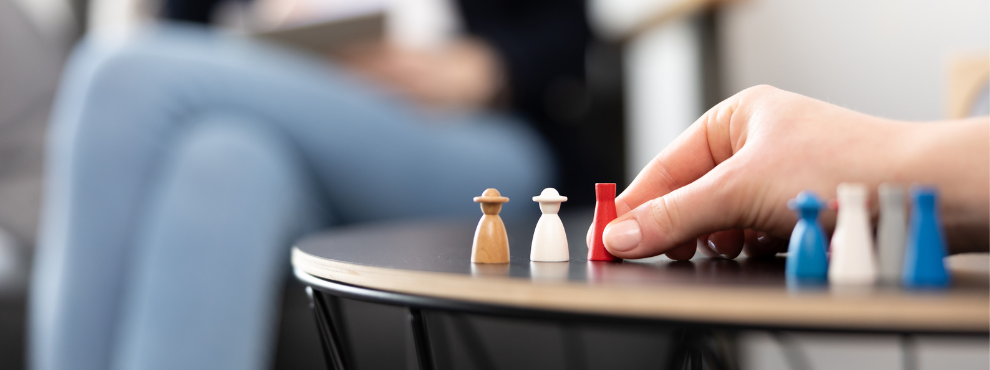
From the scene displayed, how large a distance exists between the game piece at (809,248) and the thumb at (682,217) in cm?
6

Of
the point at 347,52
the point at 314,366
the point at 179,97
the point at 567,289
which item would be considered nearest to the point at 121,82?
the point at 179,97

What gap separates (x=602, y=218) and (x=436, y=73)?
1.34 meters

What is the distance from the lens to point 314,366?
1073 mm

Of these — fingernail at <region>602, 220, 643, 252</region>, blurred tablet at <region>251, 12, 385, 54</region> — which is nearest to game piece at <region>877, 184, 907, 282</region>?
fingernail at <region>602, 220, 643, 252</region>

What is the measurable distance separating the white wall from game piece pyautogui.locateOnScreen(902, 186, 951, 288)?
2.89ft

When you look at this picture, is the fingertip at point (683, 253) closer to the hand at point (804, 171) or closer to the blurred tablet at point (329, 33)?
the hand at point (804, 171)

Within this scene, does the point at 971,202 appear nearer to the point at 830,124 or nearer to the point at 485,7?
the point at 830,124

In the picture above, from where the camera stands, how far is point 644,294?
262 mm

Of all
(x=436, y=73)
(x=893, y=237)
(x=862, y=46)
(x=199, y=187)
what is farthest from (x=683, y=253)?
(x=436, y=73)

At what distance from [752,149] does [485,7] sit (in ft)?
5.30

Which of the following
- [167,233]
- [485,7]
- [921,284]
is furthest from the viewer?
[485,7]

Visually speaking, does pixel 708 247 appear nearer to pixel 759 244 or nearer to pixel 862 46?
pixel 759 244

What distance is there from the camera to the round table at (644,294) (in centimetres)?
24

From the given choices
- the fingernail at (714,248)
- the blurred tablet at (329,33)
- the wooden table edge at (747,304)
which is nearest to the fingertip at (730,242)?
the fingernail at (714,248)
